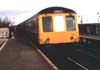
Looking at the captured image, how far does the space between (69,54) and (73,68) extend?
6.68 metres

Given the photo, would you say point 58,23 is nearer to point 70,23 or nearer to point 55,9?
point 70,23

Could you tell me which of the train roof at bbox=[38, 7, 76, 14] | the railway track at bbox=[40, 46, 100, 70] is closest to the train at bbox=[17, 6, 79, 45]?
the train roof at bbox=[38, 7, 76, 14]

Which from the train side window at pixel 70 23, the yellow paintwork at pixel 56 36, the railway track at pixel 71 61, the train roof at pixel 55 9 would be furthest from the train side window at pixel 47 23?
the railway track at pixel 71 61

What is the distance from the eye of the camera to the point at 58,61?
20.5m

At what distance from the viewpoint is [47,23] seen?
2381cm

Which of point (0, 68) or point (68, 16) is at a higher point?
point (68, 16)

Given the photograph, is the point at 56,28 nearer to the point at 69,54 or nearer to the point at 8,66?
the point at 69,54

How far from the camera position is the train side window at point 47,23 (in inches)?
933

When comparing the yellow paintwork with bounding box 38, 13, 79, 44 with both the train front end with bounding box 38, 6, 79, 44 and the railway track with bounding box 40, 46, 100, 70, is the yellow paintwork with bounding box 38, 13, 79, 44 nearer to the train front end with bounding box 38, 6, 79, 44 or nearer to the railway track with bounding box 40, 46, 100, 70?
the train front end with bounding box 38, 6, 79, 44

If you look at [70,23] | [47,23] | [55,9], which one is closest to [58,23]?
[47,23]

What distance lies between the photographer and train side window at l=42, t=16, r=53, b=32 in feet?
77.8

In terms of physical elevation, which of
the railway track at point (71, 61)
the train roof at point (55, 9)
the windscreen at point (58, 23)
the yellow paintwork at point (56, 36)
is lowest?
the railway track at point (71, 61)

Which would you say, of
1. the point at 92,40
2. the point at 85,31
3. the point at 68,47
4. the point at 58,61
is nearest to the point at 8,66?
the point at 58,61

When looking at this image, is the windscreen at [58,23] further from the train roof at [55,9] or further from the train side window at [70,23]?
the train roof at [55,9]
